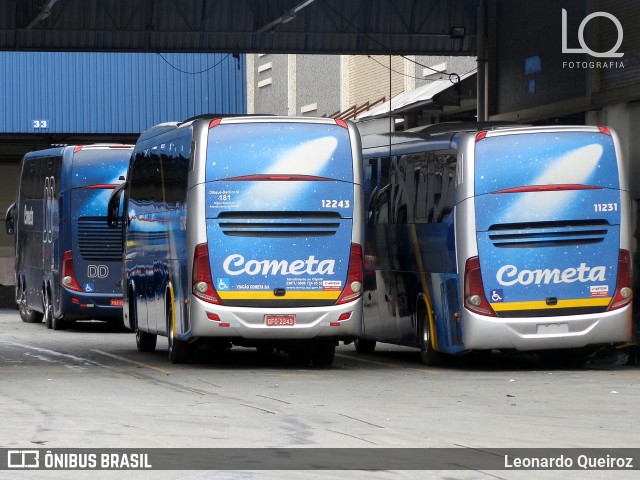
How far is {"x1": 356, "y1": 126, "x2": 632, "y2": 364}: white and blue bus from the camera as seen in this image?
19.5 metres

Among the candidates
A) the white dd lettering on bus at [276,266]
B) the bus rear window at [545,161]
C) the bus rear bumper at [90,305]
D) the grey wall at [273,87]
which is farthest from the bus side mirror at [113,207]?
the grey wall at [273,87]

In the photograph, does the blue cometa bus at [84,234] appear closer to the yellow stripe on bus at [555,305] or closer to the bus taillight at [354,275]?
the bus taillight at [354,275]

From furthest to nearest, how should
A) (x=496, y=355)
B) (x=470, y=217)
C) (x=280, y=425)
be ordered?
(x=496, y=355) < (x=470, y=217) < (x=280, y=425)

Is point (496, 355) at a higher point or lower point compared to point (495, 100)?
lower

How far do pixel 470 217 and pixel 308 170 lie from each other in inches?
81.1

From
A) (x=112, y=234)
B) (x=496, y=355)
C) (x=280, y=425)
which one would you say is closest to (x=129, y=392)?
(x=280, y=425)

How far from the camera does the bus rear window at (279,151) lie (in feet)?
64.2

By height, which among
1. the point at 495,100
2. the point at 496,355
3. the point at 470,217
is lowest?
the point at 496,355

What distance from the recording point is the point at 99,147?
104 feet

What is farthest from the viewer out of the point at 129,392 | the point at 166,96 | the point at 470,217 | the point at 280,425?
the point at 166,96

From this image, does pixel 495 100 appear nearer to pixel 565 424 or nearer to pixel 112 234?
pixel 112 234

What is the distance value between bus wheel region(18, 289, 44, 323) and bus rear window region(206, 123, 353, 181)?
1822cm

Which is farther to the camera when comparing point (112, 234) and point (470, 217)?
point (112, 234)
